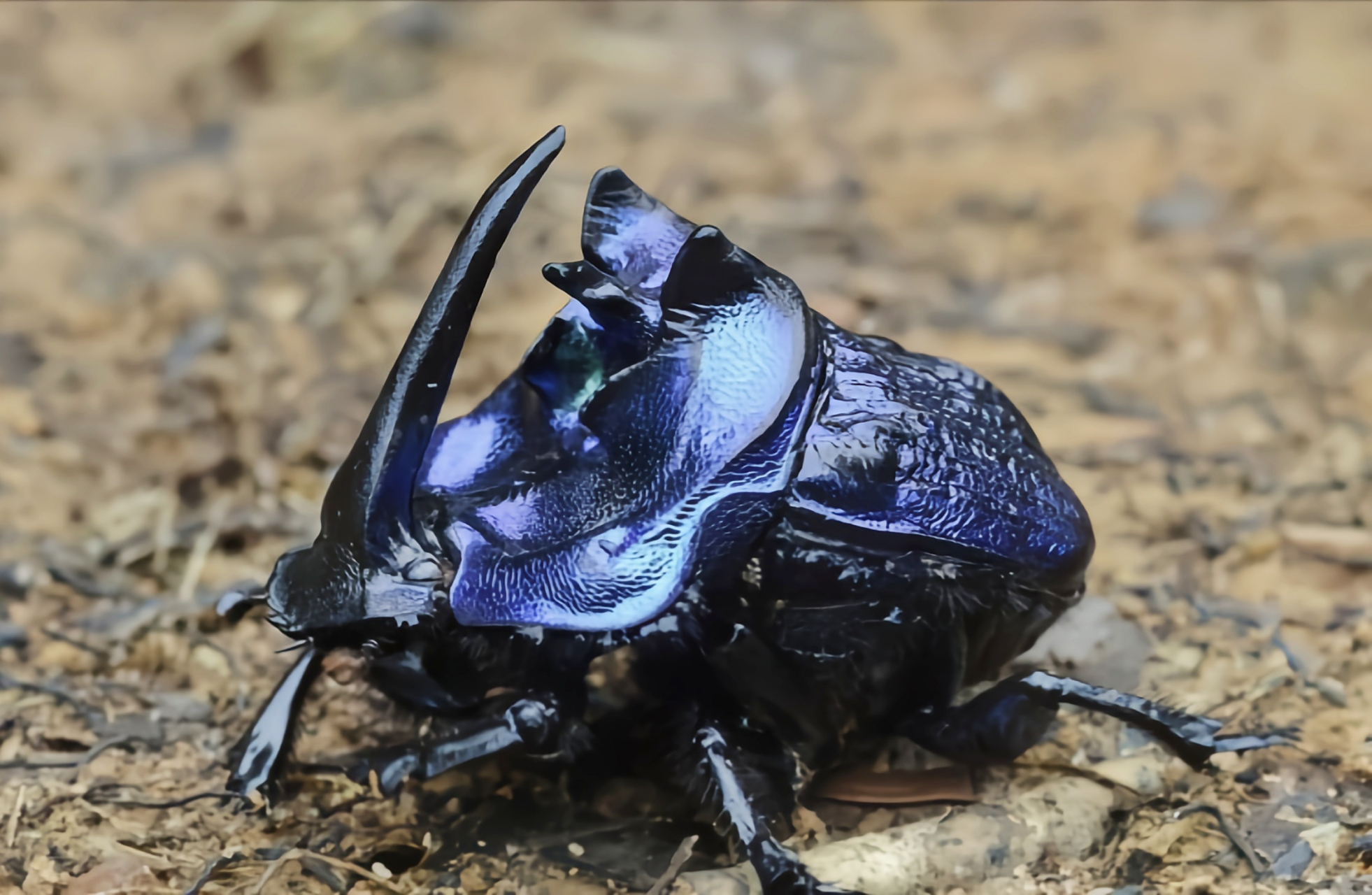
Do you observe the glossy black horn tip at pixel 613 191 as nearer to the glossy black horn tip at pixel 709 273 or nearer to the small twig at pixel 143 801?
the glossy black horn tip at pixel 709 273

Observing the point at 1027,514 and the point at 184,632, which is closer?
the point at 1027,514

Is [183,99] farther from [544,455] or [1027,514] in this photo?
[1027,514]

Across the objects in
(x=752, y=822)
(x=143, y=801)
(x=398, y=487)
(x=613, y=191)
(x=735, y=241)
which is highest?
(x=613, y=191)

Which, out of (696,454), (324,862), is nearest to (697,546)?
(696,454)

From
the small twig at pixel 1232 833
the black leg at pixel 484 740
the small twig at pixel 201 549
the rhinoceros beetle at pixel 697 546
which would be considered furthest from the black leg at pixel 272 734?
the small twig at pixel 1232 833

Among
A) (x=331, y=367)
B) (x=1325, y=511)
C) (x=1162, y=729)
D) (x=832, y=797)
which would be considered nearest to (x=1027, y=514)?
(x=1162, y=729)

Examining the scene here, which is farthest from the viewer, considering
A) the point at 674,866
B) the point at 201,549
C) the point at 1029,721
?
the point at 201,549

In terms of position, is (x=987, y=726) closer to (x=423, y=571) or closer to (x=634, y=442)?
(x=634, y=442)
